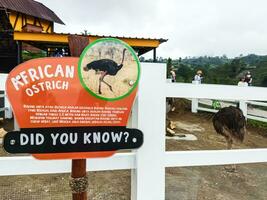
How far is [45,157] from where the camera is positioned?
3.93 ft

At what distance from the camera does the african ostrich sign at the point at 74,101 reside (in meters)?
1.17

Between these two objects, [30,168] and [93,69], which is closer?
[93,69]

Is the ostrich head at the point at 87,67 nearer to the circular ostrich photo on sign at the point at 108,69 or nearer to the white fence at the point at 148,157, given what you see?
the circular ostrich photo on sign at the point at 108,69

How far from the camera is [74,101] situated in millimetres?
1194

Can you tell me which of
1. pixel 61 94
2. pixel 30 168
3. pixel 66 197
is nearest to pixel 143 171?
pixel 30 168

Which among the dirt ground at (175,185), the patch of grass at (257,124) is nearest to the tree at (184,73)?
the patch of grass at (257,124)

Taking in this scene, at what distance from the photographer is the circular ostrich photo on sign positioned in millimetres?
1188

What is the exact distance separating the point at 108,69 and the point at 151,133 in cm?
53

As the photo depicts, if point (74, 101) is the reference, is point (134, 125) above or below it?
below

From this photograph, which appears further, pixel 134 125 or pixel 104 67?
pixel 134 125

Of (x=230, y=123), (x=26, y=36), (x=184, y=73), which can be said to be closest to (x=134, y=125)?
(x=230, y=123)

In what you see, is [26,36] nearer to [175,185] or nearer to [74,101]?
[175,185]

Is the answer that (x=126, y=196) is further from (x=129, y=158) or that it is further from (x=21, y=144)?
(x=21, y=144)

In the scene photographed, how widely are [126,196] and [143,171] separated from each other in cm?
74
